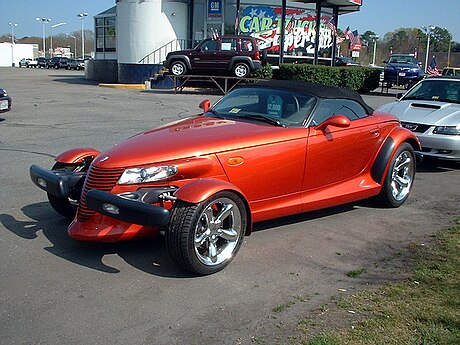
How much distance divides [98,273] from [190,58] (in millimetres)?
21076

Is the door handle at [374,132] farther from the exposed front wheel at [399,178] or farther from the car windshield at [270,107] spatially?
the car windshield at [270,107]

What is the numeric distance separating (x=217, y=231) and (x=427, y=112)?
19.2 ft

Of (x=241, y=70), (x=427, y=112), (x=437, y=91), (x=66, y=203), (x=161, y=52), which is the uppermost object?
(x=161, y=52)

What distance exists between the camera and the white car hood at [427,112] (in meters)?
8.47

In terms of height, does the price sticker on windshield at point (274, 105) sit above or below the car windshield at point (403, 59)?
below

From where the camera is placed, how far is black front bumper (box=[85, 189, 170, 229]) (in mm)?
3873

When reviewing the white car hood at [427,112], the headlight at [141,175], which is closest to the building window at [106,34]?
the white car hood at [427,112]

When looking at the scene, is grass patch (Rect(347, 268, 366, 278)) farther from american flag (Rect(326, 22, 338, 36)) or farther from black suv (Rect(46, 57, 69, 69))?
black suv (Rect(46, 57, 69, 69))

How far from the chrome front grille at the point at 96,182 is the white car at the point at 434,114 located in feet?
16.9

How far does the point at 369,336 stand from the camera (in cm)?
330

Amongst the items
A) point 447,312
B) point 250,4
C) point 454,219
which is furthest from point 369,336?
point 250,4

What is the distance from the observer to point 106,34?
3300cm

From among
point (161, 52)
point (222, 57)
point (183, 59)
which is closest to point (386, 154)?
point (222, 57)

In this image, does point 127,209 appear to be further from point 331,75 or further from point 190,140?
point 331,75
